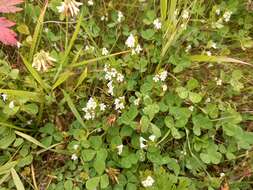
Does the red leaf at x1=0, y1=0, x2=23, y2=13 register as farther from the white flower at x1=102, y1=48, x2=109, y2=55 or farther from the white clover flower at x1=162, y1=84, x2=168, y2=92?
the white clover flower at x1=162, y1=84, x2=168, y2=92

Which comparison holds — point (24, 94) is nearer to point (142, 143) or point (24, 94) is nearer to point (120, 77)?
point (120, 77)

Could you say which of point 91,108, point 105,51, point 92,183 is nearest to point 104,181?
point 92,183

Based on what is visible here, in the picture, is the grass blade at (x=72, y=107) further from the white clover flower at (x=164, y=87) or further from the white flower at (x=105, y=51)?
the white clover flower at (x=164, y=87)

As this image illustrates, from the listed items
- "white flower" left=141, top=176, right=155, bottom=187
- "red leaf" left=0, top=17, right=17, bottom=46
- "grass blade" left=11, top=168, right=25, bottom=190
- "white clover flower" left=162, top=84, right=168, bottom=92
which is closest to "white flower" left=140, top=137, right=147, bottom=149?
"white flower" left=141, top=176, right=155, bottom=187

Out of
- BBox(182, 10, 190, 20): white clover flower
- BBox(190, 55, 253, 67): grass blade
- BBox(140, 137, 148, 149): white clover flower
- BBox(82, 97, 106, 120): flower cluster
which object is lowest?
BBox(140, 137, 148, 149): white clover flower

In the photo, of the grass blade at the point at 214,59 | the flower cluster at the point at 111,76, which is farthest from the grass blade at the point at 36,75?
the grass blade at the point at 214,59

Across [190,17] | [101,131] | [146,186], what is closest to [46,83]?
[101,131]
